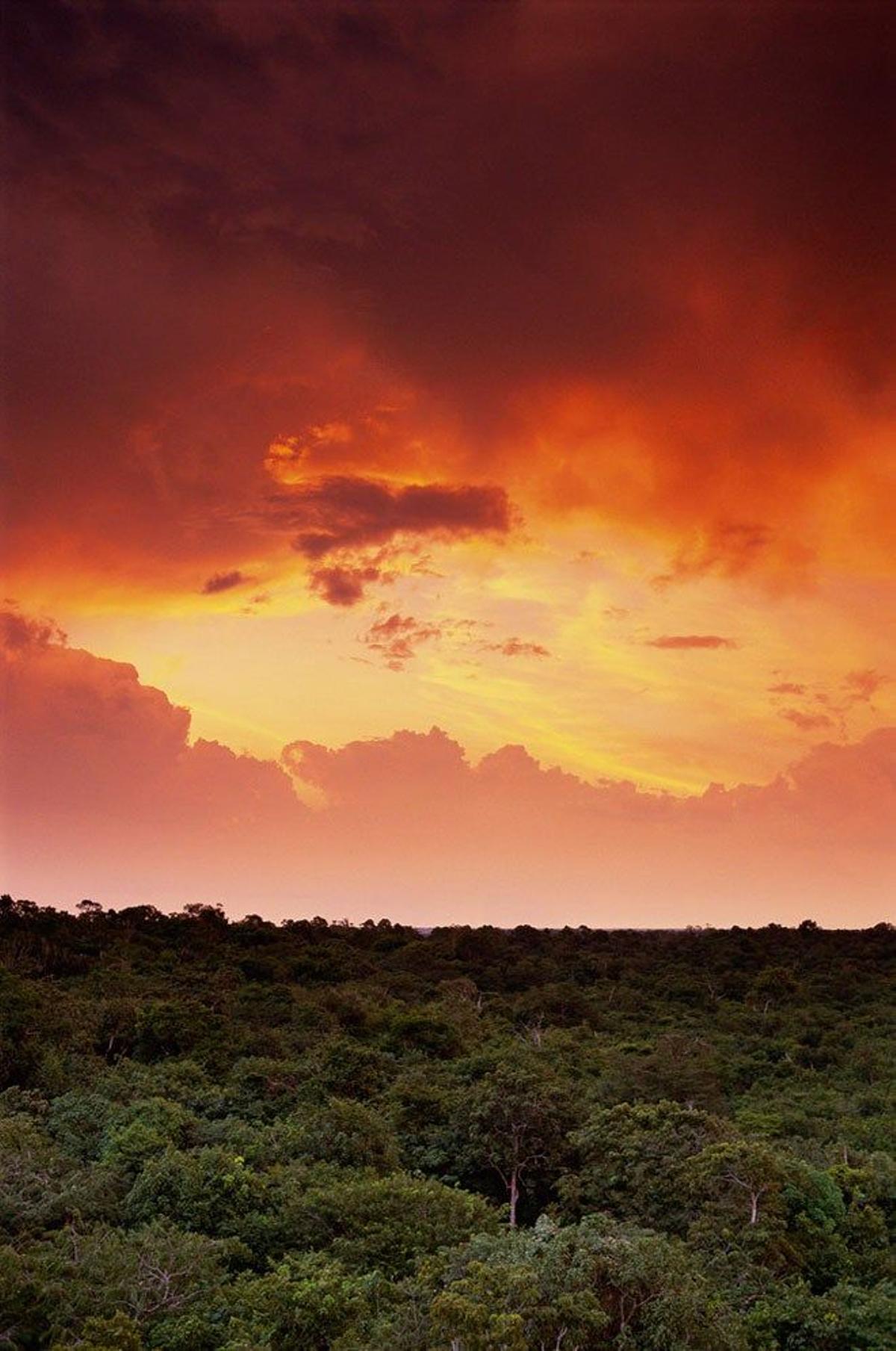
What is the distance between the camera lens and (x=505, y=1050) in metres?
45.6

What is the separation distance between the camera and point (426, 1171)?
33.0 metres

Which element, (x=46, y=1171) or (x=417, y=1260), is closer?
(x=417, y=1260)

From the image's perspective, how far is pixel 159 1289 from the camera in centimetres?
2094

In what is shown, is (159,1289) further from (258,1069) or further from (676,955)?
(676,955)

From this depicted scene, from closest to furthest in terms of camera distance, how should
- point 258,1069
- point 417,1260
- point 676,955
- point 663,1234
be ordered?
point 417,1260, point 663,1234, point 258,1069, point 676,955

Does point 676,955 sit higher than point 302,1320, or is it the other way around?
point 676,955

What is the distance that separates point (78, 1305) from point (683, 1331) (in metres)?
9.96

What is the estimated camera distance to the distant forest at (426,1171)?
20031 mm

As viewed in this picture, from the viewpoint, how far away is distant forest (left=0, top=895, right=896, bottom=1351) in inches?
789

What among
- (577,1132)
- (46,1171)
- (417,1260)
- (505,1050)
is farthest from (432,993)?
(417,1260)

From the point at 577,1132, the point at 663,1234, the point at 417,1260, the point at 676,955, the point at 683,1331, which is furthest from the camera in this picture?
the point at 676,955

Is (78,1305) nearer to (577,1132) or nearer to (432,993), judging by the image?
(577,1132)

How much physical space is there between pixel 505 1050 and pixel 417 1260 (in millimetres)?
23624

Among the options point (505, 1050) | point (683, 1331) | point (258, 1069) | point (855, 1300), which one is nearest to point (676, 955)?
point (505, 1050)
